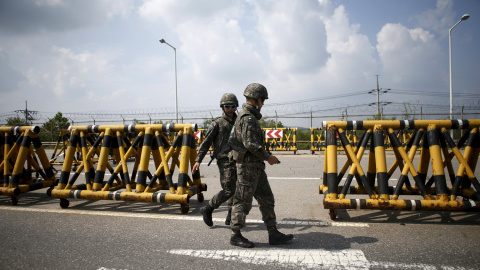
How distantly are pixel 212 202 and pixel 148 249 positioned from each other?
1007 millimetres

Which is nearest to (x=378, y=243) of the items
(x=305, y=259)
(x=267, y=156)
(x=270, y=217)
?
(x=305, y=259)

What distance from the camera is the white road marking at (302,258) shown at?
8.84 feet

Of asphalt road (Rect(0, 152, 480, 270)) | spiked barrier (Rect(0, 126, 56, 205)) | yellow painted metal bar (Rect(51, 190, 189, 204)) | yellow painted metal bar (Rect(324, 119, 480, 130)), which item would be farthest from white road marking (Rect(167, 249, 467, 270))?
spiked barrier (Rect(0, 126, 56, 205))

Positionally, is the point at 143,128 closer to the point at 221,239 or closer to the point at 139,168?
the point at 139,168

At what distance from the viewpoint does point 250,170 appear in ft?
10.5

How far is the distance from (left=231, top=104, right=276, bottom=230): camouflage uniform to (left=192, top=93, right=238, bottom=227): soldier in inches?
20.5

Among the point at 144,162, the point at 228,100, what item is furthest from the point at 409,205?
the point at 144,162

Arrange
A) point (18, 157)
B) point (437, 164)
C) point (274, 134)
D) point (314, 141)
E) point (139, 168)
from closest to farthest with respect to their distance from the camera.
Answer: point (437, 164) < point (139, 168) < point (18, 157) < point (274, 134) < point (314, 141)

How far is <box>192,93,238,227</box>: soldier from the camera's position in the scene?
3.81 meters

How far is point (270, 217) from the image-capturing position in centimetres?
329

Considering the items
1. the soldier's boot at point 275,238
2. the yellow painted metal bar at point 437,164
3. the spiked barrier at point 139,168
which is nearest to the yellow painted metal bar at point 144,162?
the spiked barrier at point 139,168

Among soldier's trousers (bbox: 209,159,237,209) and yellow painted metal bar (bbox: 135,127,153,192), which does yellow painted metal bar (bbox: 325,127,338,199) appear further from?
yellow painted metal bar (bbox: 135,127,153,192)

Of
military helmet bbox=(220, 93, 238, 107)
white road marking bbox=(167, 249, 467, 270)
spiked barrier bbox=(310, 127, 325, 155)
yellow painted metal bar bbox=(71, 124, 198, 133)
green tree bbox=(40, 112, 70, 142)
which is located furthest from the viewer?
green tree bbox=(40, 112, 70, 142)

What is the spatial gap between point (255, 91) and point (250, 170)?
3.05ft
